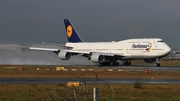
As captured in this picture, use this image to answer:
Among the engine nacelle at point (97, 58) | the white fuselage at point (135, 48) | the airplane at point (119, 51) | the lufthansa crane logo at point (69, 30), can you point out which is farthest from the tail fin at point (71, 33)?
the engine nacelle at point (97, 58)

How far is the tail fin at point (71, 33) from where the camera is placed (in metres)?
93.0

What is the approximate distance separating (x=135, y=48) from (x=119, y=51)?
3803 mm

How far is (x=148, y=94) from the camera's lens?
2573 centimetres

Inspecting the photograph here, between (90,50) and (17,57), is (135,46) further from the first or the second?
(17,57)

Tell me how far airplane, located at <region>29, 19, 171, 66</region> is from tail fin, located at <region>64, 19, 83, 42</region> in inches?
121

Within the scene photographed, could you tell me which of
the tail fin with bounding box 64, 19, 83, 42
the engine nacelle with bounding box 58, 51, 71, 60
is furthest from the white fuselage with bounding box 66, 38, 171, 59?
the tail fin with bounding box 64, 19, 83, 42

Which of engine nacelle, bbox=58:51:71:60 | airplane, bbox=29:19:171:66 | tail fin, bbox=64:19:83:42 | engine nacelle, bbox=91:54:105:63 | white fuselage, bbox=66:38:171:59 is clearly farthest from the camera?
tail fin, bbox=64:19:83:42

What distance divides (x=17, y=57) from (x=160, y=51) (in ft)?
113

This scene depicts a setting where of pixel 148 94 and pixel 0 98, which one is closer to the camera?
pixel 0 98

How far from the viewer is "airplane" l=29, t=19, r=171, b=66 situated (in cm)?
7569

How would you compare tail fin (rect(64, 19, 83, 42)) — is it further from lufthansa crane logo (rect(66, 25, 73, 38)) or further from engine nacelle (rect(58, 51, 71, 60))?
engine nacelle (rect(58, 51, 71, 60))

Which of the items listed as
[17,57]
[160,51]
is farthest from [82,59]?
[160,51]

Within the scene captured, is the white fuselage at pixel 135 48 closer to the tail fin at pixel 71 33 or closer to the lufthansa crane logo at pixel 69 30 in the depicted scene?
the tail fin at pixel 71 33

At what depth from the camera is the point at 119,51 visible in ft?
263
